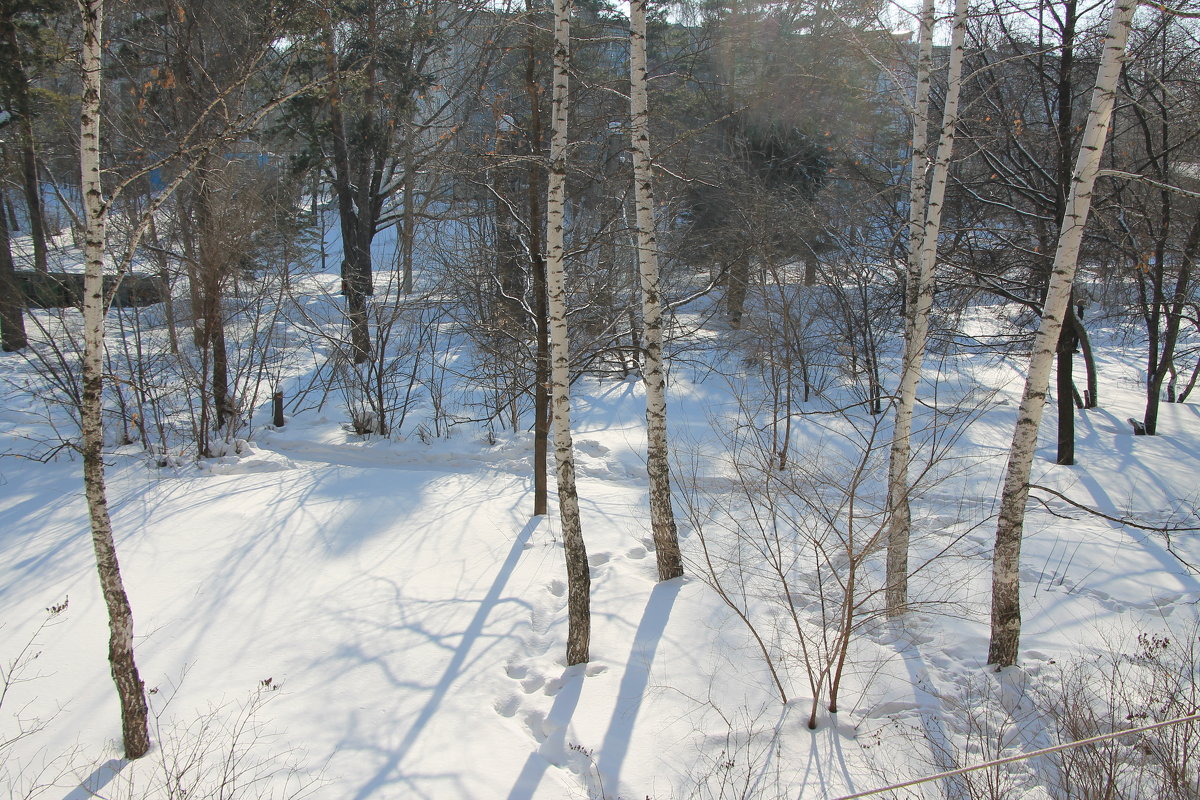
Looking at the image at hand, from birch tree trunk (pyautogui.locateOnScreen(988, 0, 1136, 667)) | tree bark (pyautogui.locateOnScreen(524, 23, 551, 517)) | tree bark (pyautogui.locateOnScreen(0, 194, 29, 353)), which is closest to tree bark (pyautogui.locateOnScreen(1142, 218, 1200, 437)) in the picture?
birch tree trunk (pyautogui.locateOnScreen(988, 0, 1136, 667))

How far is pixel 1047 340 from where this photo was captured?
16.8ft

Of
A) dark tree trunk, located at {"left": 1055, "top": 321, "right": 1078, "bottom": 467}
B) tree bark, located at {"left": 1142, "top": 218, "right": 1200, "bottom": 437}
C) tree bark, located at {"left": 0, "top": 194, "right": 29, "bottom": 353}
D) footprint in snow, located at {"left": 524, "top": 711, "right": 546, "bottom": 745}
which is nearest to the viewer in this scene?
footprint in snow, located at {"left": 524, "top": 711, "right": 546, "bottom": 745}

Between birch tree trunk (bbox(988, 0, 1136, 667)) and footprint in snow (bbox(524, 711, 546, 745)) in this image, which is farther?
footprint in snow (bbox(524, 711, 546, 745))

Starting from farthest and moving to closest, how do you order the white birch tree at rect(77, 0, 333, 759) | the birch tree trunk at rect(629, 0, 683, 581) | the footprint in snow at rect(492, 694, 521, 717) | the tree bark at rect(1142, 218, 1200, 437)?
the tree bark at rect(1142, 218, 1200, 437) → the birch tree trunk at rect(629, 0, 683, 581) → the footprint in snow at rect(492, 694, 521, 717) → the white birch tree at rect(77, 0, 333, 759)

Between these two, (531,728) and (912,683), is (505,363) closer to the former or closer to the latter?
(531,728)

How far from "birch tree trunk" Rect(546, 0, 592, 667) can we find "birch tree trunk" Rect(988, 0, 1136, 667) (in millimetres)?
3392

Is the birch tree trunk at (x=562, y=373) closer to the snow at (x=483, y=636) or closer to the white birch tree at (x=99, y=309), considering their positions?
the snow at (x=483, y=636)

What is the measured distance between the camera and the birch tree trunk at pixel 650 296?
Answer: 612 centimetres

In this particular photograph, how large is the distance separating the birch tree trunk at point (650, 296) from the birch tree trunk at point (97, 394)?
151 inches

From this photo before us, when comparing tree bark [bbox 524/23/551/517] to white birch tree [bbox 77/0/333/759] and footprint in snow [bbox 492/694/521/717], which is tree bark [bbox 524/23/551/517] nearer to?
footprint in snow [bbox 492/694/521/717]

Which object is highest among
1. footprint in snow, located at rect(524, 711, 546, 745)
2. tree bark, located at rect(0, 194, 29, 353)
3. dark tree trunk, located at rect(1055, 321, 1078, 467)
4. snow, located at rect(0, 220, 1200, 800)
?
tree bark, located at rect(0, 194, 29, 353)

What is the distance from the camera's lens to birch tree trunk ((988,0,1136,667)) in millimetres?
4660

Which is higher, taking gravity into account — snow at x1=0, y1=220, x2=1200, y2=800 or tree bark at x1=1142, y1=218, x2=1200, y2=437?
tree bark at x1=1142, y1=218, x2=1200, y2=437

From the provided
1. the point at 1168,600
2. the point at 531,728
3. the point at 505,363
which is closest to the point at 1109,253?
the point at 1168,600
